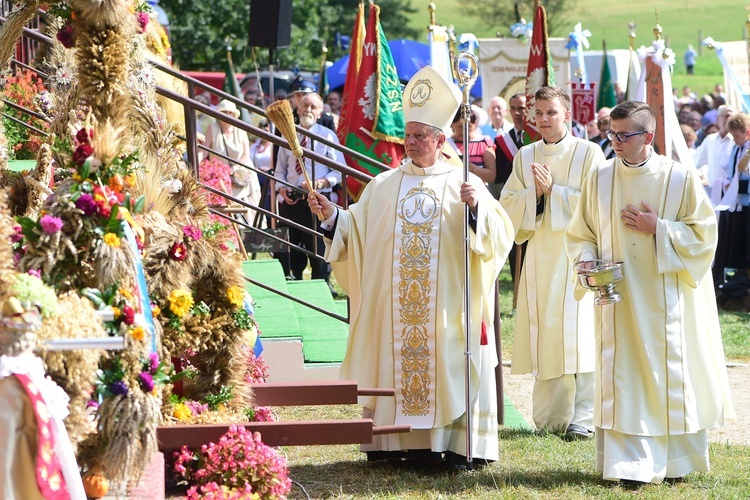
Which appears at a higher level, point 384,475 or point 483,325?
point 483,325

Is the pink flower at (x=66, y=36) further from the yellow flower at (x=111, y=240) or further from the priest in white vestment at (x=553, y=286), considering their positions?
the priest in white vestment at (x=553, y=286)

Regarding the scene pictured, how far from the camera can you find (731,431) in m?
8.02

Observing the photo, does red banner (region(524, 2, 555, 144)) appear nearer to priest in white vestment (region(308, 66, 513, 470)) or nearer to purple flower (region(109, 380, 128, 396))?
priest in white vestment (region(308, 66, 513, 470))

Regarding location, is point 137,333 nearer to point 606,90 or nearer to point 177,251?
point 177,251

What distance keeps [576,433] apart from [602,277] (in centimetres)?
173

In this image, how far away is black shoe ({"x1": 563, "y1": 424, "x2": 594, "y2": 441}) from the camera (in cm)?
754

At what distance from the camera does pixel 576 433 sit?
7566 mm

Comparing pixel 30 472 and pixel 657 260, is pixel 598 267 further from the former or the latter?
pixel 30 472

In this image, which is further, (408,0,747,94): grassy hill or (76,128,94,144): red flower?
(408,0,747,94): grassy hill

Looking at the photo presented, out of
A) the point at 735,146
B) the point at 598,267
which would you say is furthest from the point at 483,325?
the point at 735,146

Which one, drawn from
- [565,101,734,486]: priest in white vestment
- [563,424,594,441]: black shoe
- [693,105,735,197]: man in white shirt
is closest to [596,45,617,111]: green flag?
[693,105,735,197]: man in white shirt

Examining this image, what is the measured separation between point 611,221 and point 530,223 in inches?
52.7

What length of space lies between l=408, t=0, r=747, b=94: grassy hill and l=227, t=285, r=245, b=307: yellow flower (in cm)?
5545

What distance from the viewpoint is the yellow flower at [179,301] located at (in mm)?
5117
